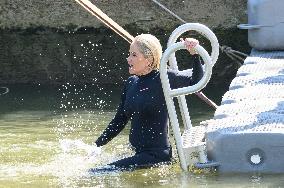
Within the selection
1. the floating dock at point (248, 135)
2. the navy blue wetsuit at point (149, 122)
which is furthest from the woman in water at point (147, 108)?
the floating dock at point (248, 135)

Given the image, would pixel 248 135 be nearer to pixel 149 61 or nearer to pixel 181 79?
pixel 181 79

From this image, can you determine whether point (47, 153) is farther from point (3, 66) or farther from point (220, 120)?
point (3, 66)

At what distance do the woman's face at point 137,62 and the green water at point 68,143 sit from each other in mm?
718

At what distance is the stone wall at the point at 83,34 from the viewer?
1148 centimetres

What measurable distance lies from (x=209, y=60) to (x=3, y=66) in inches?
228

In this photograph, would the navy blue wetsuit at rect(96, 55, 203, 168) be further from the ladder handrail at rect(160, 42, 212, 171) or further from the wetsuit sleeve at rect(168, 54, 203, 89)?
the ladder handrail at rect(160, 42, 212, 171)

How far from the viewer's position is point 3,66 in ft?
39.9

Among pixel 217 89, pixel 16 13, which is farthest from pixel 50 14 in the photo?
pixel 217 89

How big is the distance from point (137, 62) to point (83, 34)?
4800 mm

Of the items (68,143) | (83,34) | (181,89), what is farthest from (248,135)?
(83,34)

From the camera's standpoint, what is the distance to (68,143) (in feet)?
28.0

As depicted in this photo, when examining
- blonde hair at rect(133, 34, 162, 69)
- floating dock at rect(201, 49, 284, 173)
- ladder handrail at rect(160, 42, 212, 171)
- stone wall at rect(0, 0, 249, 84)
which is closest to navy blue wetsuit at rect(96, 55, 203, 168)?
blonde hair at rect(133, 34, 162, 69)

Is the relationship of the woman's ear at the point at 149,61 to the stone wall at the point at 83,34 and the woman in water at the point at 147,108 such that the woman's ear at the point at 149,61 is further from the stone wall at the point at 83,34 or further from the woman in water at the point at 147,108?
the stone wall at the point at 83,34

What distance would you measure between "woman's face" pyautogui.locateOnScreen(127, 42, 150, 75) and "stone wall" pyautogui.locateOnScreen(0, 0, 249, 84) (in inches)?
167
